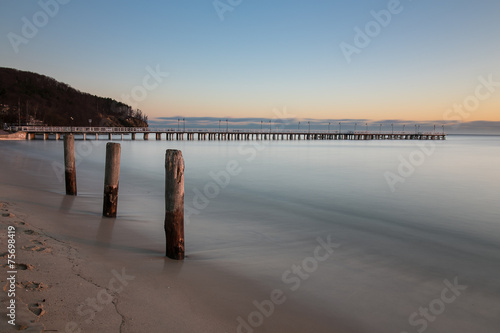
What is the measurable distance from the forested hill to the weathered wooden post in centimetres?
11335

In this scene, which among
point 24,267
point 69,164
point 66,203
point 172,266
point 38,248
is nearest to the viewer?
point 24,267

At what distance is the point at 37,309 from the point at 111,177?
4.83 m

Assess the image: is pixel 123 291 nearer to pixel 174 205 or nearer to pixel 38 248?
pixel 174 205

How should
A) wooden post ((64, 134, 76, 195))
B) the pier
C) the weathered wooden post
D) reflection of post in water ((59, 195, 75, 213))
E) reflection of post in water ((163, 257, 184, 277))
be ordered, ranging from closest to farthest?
reflection of post in water ((163, 257, 184, 277))
the weathered wooden post
reflection of post in water ((59, 195, 75, 213))
wooden post ((64, 134, 76, 195))
the pier

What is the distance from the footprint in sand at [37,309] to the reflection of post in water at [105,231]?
101 inches

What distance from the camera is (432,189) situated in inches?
618

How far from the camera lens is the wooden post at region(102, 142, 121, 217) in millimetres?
7700

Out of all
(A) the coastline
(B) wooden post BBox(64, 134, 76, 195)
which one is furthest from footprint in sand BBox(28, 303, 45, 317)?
(B) wooden post BBox(64, 134, 76, 195)

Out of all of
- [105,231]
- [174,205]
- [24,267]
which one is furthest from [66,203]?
[24,267]

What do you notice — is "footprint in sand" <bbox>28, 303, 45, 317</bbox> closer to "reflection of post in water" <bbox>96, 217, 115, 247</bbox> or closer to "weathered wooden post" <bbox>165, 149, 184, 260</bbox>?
"weathered wooden post" <bbox>165, 149, 184, 260</bbox>

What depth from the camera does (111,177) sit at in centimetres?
777

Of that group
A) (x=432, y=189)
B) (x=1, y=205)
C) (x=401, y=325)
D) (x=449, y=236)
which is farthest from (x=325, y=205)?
(x=1, y=205)

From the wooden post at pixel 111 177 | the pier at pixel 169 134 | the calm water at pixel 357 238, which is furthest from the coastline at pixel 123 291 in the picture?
the pier at pixel 169 134

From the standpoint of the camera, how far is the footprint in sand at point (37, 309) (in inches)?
123
